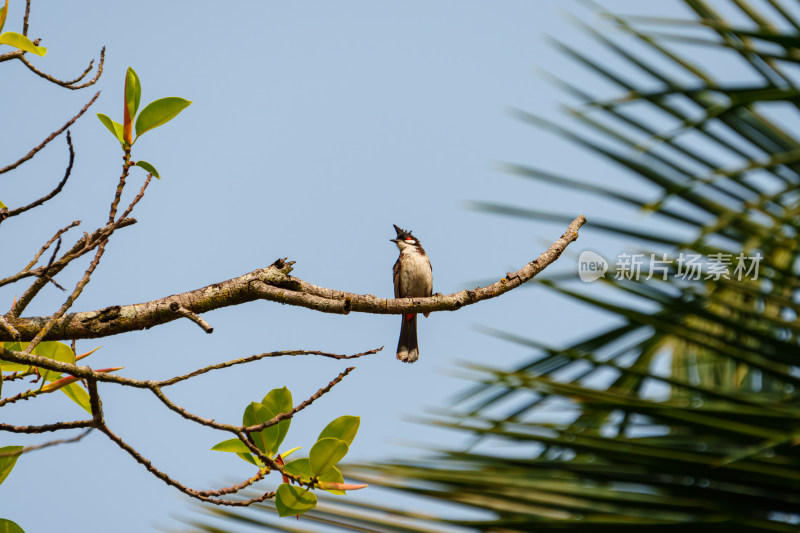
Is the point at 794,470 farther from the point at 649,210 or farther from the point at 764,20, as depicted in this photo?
the point at 764,20

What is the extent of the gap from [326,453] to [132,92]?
47.1 inches

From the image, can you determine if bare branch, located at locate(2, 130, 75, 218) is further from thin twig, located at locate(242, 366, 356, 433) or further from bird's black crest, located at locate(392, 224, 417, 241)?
bird's black crest, located at locate(392, 224, 417, 241)

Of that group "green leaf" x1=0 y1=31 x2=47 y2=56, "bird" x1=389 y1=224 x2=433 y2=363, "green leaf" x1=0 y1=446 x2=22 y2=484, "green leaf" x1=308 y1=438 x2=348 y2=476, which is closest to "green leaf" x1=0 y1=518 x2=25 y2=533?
"green leaf" x1=0 y1=446 x2=22 y2=484

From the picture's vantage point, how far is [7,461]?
6.73 feet

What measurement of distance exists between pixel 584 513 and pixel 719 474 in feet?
1.20

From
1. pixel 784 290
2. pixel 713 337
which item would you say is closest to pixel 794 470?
pixel 713 337

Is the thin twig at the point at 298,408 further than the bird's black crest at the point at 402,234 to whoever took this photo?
No

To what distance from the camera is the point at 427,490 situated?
2514 mm

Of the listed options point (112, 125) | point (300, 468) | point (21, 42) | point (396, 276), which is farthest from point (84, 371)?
point (396, 276)

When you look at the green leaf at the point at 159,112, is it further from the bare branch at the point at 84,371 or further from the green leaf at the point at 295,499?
the green leaf at the point at 295,499

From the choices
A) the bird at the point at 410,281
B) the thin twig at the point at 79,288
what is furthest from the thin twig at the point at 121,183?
the bird at the point at 410,281

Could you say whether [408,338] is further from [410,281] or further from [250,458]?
[250,458]

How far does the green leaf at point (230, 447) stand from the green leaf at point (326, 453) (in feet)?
0.72

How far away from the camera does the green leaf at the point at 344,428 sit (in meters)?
2.06
